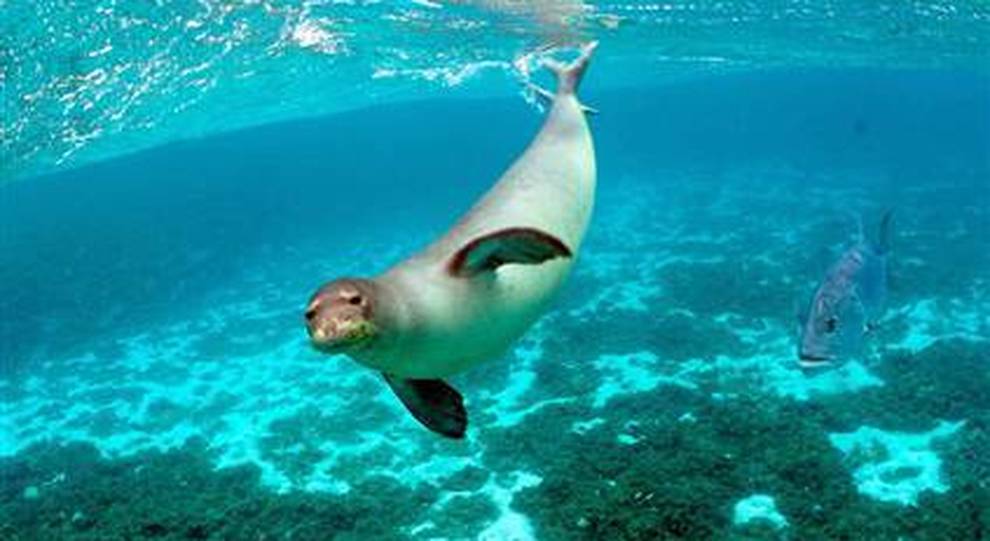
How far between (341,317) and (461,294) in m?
0.53

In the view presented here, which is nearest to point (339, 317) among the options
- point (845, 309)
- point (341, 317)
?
point (341, 317)

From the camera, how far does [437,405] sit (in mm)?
3410

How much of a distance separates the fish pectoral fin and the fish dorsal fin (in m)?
0.75

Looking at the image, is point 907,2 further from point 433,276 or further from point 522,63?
point 433,276

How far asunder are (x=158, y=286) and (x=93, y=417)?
35.7ft

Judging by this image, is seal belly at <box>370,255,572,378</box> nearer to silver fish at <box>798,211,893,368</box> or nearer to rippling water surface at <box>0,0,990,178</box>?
silver fish at <box>798,211,893,368</box>

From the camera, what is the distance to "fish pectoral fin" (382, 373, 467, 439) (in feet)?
11.0

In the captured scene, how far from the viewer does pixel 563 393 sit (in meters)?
14.9

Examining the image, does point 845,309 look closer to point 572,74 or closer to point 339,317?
point 572,74

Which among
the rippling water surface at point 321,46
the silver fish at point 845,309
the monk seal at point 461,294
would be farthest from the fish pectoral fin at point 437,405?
the rippling water surface at point 321,46

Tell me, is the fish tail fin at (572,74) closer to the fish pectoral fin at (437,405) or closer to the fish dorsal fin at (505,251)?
the fish pectoral fin at (437,405)

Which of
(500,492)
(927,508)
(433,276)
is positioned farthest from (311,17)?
(433,276)

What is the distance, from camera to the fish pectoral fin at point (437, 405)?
11.0 feet

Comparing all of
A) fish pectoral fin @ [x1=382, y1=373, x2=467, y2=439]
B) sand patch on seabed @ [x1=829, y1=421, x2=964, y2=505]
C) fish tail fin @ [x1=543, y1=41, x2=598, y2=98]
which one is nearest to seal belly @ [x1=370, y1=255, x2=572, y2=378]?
fish pectoral fin @ [x1=382, y1=373, x2=467, y2=439]
